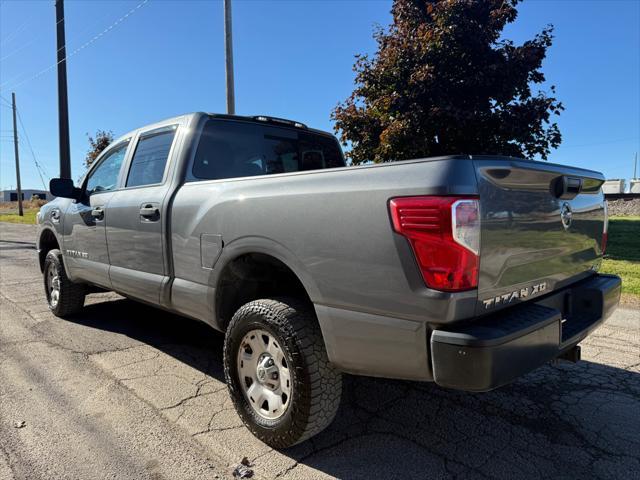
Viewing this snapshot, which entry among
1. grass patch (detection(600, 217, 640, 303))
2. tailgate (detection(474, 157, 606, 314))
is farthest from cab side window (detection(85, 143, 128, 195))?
grass patch (detection(600, 217, 640, 303))

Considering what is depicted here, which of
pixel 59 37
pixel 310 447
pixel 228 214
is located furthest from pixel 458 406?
pixel 59 37

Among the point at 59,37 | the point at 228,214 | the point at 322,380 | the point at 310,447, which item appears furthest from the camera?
the point at 59,37

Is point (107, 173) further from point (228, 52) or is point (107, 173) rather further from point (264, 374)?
point (228, 52)

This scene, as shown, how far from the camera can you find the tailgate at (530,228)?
6.50 feet

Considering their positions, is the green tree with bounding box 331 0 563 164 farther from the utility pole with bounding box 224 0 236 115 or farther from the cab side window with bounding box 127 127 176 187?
the cab side window with bounding box 127 127 176 187

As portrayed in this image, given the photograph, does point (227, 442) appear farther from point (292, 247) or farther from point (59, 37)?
point (59, 37)

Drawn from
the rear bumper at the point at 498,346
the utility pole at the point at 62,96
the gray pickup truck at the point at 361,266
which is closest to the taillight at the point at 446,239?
the gray pickup truck at the point at 361,266

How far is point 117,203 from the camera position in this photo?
12.9 feet

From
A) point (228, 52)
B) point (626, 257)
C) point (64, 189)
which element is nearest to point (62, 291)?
point (64, 189)

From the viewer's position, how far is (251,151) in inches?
150

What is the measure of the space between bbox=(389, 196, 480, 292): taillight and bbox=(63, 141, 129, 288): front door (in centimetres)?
314

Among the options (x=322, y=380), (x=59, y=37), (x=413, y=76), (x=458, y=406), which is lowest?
(x=458, y=406)

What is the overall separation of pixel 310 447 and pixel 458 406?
3.69 ft

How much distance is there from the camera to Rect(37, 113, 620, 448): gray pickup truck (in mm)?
1892
